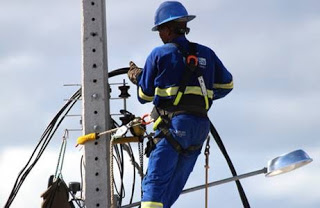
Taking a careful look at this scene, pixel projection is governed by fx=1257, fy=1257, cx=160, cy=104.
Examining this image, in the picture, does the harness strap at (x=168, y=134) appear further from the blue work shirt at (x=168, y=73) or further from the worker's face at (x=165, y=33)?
the worker's face at (x=165, y=33)

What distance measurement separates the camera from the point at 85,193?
11734 mm

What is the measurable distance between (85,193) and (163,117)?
1094mm

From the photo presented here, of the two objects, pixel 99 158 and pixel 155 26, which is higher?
pixel 155 26

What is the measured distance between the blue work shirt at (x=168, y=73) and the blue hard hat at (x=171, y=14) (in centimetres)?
19

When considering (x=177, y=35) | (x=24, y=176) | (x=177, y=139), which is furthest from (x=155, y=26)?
(x=24, y=176)

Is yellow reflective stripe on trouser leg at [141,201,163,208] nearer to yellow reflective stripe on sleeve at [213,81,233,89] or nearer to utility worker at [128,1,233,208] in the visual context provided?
utility worker at [128,1,233,208]

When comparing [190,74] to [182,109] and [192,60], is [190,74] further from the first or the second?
[182,109]

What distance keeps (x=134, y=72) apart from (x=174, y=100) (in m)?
0.69

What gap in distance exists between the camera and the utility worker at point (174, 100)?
36.8 ft

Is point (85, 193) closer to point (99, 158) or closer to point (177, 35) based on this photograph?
point (99, 158)

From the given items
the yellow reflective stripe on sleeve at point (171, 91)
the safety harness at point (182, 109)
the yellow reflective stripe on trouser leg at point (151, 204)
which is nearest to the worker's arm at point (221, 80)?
the safety harness at point (182, 109)

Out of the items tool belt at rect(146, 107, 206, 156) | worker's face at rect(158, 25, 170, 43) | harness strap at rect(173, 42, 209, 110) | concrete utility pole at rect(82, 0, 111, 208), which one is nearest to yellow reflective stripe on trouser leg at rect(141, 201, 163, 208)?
tool belt at rect(146, 107, 206, 156)

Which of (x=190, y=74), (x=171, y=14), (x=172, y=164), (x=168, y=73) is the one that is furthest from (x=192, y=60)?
(x=172, y=164)

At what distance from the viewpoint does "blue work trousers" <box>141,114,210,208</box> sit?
11.1 metres
